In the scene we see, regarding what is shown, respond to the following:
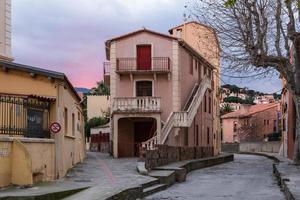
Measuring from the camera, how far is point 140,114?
35.5 m

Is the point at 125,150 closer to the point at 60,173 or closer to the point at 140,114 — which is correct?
the point at 140,114

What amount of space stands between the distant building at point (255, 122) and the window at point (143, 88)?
39.1 metres

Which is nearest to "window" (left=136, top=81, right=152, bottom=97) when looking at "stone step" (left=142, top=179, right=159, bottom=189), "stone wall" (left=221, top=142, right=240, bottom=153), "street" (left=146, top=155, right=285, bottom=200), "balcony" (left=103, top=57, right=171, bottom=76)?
"balcony" (left=103, top=57, right=171, bottom=76)

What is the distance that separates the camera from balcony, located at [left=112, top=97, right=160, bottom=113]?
3553cm

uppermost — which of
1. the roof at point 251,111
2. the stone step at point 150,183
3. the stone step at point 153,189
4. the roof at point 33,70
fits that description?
the roof at point 251,111

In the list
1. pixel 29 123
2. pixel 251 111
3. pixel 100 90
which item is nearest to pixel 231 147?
pixel 251 111

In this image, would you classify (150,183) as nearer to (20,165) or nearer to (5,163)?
(20,165)

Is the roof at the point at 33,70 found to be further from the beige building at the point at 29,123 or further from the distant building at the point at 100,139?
Answer: the distant building at the point at 100,139

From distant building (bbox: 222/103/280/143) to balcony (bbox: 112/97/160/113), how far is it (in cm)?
4218

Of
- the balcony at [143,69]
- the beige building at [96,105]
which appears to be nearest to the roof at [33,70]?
the balcony at [143,69]

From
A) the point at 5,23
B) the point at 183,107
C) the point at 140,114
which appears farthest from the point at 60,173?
the point at 183,107

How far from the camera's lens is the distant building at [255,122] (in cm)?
7700

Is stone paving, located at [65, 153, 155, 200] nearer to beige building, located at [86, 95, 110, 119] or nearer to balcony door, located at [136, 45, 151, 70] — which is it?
balcony door, located at [136, 45, 151, 70]

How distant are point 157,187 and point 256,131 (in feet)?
201
